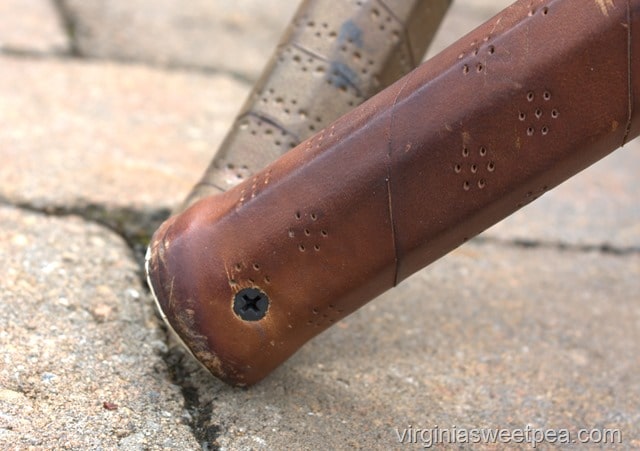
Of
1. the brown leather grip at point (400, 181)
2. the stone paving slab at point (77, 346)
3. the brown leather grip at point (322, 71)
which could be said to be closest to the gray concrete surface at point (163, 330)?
the stone paving slab at point (77, 346)

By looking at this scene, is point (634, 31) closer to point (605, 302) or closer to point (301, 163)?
point (301, 163)

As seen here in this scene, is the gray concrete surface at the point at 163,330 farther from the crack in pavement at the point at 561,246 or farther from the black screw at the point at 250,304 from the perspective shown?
the black screw at the point at 250,304

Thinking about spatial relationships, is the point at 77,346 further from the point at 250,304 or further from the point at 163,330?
the point at 250,304

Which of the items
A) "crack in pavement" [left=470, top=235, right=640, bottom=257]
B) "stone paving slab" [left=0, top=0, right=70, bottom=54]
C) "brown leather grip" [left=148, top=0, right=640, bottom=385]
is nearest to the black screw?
"brown leather grip" [left=148, top=0, right=640, bottom=385]

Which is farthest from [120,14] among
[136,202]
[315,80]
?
[315,80]

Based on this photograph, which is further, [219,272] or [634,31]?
[219,272]

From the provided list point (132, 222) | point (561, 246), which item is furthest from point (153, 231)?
point (561, 246)

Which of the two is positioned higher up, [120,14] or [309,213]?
[309,213]

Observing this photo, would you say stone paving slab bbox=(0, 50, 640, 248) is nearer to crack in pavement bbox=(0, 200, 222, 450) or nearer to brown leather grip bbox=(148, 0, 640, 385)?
crack in pavement bbox=(0, 200, 222, 450)
